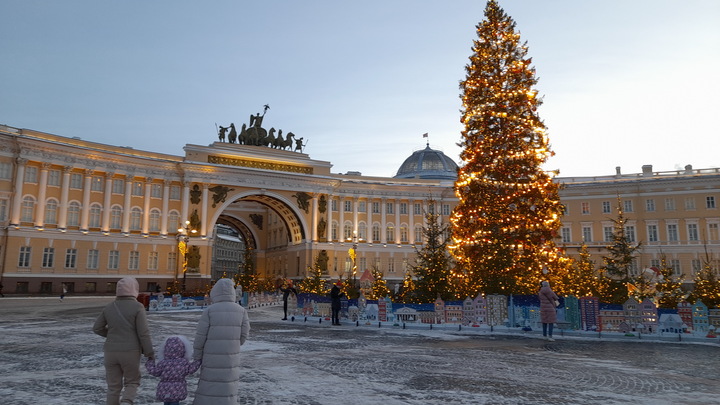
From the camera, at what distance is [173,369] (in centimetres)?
527

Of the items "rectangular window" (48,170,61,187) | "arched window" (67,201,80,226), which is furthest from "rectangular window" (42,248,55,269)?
"rectangular window" (48,170,61,187)

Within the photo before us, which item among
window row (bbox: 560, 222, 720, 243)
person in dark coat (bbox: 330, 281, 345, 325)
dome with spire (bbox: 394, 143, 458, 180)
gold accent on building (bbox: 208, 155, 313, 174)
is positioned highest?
dome with spire (bbox: 394, 143, 458, 180)

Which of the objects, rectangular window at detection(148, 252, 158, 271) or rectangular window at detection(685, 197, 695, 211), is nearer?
rectangular window at detection(148, 252, 158, 271)

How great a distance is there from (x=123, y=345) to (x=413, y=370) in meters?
6.24

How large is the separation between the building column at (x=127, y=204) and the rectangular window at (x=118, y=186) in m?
0.46

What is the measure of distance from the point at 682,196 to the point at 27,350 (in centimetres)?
6084

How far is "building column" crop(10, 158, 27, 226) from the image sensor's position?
1651 inches

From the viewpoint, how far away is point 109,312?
5.91m

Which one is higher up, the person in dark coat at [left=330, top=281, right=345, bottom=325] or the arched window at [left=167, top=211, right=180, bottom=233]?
the arched window at [left=167, top=211, right=180, bottom=233]

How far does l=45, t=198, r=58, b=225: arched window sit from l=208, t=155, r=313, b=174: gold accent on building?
14.6m

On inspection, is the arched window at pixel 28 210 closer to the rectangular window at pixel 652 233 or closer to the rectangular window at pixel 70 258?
the rectangular window at pixel 70 258

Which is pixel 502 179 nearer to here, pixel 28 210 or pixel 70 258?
pixel 70 258

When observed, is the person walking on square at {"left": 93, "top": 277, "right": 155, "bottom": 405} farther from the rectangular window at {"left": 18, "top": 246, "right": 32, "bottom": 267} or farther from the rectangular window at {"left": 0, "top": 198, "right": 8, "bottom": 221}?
the rectangular window at {"left": 0, "top": 198, "right": 8, "bottom": 221}

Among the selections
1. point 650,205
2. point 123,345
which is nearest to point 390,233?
point 650,205
